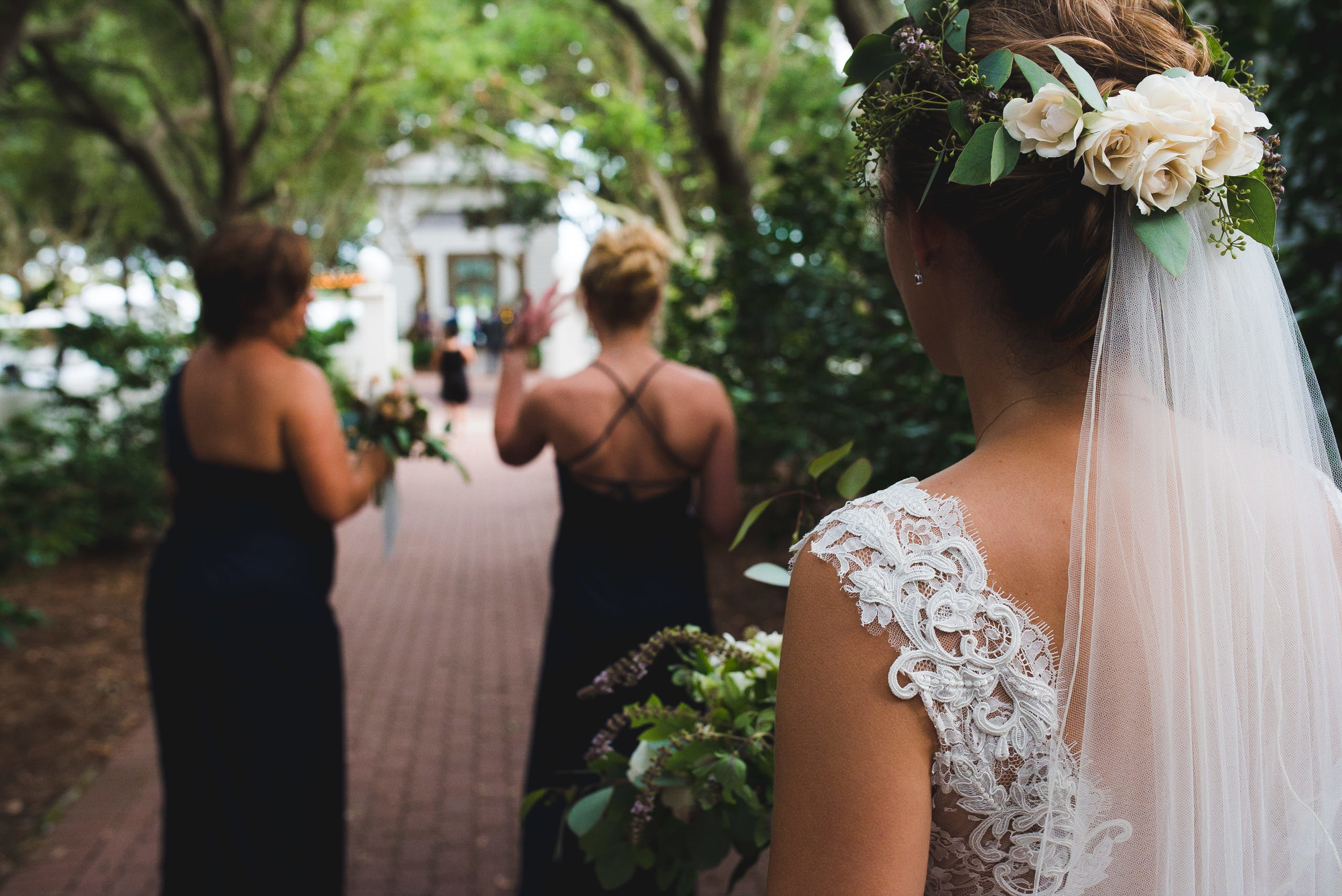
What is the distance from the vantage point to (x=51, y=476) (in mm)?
5316

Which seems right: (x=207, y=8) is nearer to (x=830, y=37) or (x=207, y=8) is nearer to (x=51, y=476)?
(x=51, y=476)

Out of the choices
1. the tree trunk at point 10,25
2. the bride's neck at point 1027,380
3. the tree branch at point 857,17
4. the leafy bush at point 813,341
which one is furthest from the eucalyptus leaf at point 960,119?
the tree trunk at point 10,25

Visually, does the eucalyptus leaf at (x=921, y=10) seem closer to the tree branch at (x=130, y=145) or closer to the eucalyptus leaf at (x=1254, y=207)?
the eucalyptus leaf at (x=1254, y=207)

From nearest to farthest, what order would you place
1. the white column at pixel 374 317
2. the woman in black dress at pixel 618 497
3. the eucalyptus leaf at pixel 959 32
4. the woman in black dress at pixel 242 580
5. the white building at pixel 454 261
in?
the eucalyptus leaf at pixel 959 32, the woman in black dress at pixel 242 580, the woman in black dress at pixel 618 497, the white column at pixel 374 317, the white building at pixel 454 261

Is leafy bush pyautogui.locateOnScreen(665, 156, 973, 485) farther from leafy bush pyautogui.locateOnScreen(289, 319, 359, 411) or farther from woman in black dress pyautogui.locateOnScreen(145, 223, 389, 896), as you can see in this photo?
leafy bush pyautogui.locateOnScreen(289, 319, 359, 411)

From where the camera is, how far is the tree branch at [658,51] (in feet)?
22.0

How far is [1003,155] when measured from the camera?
1.08 metres

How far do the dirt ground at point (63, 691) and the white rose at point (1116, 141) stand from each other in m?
4.58

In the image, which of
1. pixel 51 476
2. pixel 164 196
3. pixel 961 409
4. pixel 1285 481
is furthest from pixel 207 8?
pixel 1285 481

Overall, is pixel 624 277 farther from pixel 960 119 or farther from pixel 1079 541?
pixel 1079 541

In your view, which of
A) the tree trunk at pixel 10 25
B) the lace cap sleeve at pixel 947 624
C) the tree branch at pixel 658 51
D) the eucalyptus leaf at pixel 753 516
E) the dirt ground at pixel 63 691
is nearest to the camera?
the lace cap sleeve at pixel 947 624

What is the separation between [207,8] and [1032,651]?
42.2 ft

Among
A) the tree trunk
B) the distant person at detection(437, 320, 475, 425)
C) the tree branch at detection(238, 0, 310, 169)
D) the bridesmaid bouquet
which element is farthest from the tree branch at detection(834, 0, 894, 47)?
the distant person at detection(437, 320, 475, 425)

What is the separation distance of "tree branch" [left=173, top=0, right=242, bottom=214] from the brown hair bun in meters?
8.08
